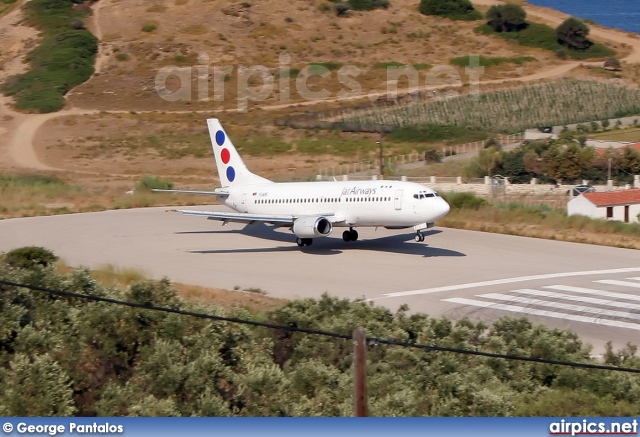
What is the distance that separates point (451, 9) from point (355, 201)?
4595 inches

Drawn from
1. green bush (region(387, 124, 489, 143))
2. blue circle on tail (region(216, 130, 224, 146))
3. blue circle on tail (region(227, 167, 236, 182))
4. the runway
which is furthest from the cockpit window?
green bush (region(387, 124, 489, 143))

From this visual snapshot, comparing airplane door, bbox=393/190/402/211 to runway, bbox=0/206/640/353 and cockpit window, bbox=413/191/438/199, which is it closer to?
cockpit window, bbox=413/191/438/199

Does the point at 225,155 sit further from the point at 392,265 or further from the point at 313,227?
the point at 392,265

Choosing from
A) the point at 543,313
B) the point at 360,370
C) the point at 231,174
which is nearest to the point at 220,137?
the point at 231,174

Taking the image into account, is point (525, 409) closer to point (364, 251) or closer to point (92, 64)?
point (364, 251)

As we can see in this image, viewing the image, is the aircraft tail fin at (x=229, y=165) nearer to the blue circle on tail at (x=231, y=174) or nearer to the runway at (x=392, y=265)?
the blue circle on tail at (x=231, y=174)

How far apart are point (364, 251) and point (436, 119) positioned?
6981cm

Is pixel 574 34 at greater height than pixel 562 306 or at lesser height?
greater

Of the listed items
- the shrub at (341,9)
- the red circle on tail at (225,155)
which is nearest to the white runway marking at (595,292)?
the red circle on tail at (225,155)

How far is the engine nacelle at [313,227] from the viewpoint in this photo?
41938 mm

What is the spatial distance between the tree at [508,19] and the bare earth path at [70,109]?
317 inches

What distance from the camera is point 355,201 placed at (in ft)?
139

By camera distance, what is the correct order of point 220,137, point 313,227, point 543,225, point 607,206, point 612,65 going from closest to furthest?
point 313,227 < point 220,137 < point 543,225 < point 607,206 < point 612,65

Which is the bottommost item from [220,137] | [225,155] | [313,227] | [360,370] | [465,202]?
[465,202]
